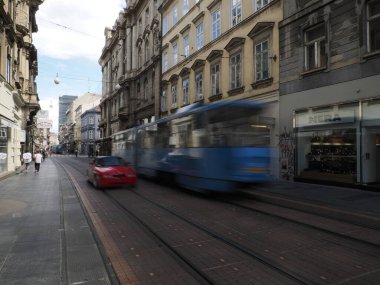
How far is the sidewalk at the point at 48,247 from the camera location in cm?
506

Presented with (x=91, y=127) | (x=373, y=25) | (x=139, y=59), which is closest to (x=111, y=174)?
(x=373, y=25)

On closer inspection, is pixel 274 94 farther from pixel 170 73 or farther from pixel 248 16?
pixel 170 73

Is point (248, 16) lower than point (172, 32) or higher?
lower

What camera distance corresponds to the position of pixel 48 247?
6480mm

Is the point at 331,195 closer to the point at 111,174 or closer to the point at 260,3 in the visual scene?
the point at 111,174

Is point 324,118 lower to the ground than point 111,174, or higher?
higher

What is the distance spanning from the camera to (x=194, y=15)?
28.9 metres

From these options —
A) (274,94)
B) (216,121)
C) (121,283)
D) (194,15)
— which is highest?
(194,15)

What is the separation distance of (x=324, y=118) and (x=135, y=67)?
118 ft

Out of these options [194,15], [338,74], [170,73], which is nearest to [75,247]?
[338,74]

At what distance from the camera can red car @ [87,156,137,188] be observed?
15510mm

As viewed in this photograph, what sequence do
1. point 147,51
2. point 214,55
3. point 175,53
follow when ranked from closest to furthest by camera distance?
point 214,55, point 175,53, point 147,51

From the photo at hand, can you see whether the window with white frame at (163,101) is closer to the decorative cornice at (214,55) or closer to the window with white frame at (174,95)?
the window with white frame at (174,95)

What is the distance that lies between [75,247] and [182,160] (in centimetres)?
815
